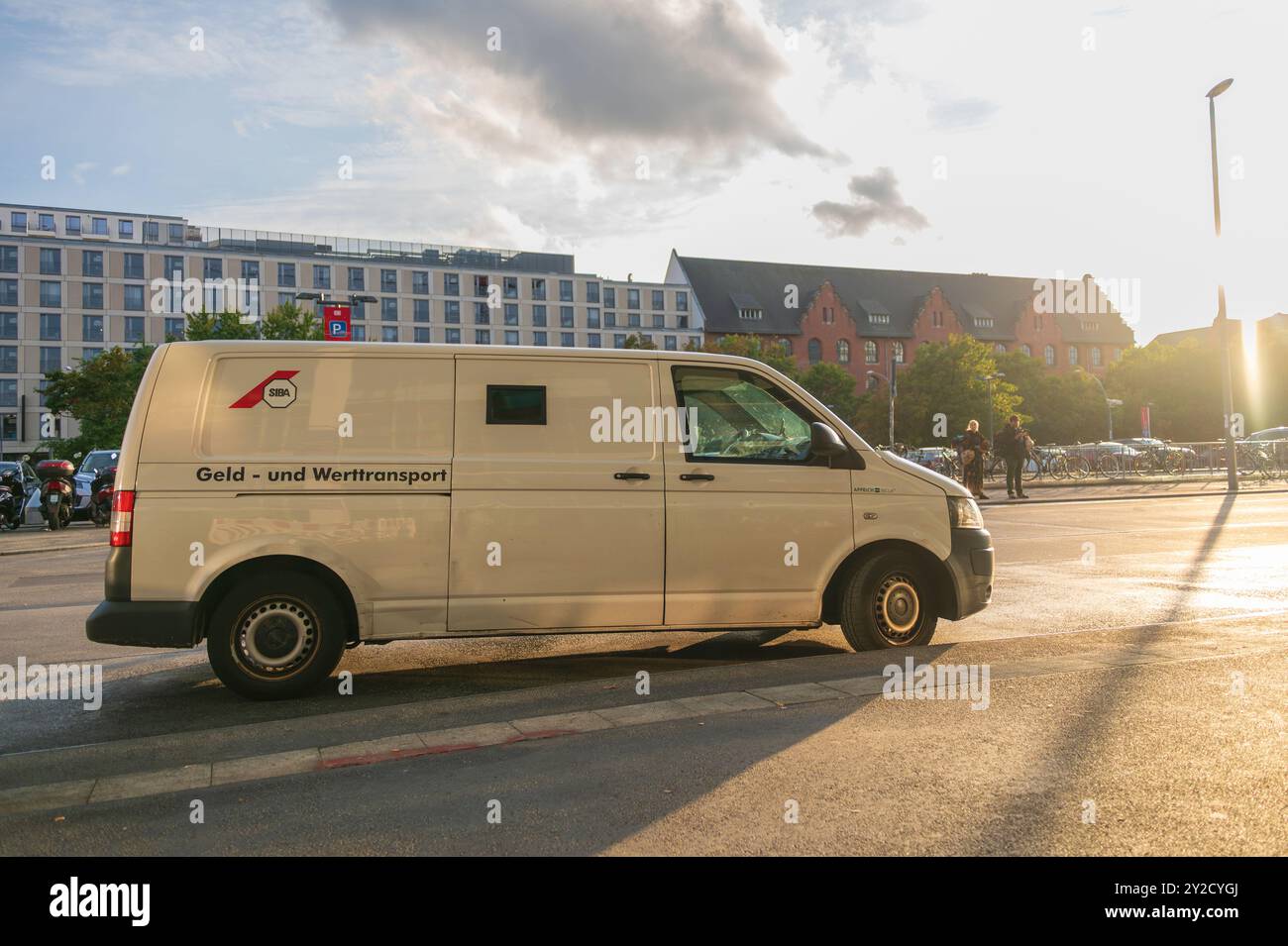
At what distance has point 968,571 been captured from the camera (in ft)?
22.8

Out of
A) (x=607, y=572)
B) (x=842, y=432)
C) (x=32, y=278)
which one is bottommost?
(x=607, y=572)

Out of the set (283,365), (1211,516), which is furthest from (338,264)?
(283,365)

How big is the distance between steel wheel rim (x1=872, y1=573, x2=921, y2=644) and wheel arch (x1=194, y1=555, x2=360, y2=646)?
3.18 m

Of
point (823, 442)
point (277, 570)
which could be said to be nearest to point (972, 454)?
point (823, 442)

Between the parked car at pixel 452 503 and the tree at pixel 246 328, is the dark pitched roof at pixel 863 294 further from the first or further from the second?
the parked car at pixel 452 503

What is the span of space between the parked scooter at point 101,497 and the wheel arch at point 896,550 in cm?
2145

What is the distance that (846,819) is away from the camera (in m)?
3.85

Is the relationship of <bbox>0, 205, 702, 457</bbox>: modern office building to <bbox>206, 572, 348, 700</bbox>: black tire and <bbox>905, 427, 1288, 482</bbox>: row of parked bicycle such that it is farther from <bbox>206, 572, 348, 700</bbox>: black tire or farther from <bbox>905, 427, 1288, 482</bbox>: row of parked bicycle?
<bbox>206, 572, 348, 700</bbox>: black tire

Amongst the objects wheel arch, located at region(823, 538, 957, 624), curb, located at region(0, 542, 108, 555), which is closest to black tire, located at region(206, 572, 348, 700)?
wheel arch, located at region(823, 538, 957, 624)

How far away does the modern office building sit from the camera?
87.8m
